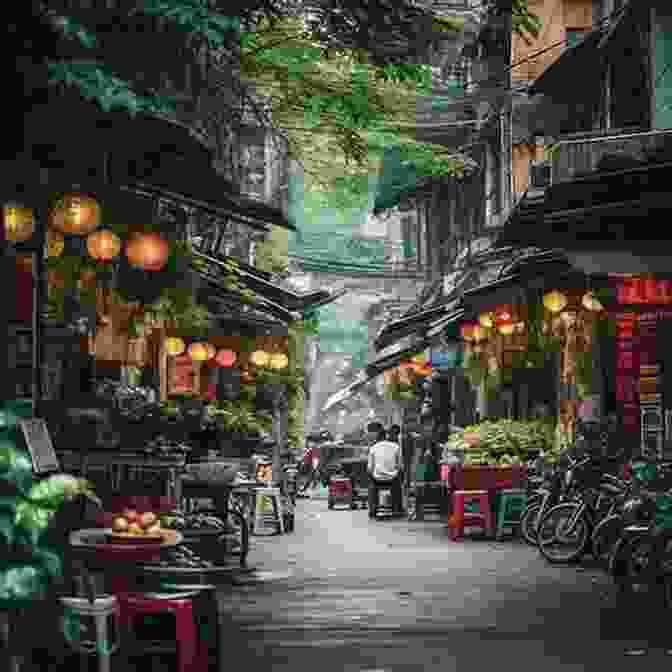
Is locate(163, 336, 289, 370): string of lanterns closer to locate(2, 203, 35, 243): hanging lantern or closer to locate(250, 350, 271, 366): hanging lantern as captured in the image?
locate(250, 350, 271, 366): hanging lantern

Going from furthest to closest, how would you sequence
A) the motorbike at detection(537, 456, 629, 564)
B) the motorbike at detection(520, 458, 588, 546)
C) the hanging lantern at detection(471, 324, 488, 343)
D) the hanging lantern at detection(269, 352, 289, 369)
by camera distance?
the hanging lantern at detection(269, 352, 289, 369)
the hanging lantern at detection(471, 324, 488, 343)
the motorbike at detection(520, 458, 588, 546)
the motorbike at detection(537, 456, 629, 564)

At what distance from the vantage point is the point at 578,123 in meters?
27.0

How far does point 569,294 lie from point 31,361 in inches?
488

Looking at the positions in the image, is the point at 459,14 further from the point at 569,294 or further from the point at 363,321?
the point at 363,321

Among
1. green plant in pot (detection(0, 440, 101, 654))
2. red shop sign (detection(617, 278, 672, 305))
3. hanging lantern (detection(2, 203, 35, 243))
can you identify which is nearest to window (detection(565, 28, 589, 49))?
red shop sign (detection(617, 278, 672, 305))

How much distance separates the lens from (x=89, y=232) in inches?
530

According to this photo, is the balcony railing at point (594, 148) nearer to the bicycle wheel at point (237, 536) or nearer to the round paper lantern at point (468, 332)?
the bicycle wheel at point (237, 536)

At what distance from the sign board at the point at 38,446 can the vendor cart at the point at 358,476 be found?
2857 centimetres

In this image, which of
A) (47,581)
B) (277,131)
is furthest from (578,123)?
(47,581)

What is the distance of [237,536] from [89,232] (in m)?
6.40

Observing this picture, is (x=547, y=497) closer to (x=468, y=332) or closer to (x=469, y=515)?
(x=469, y=515)

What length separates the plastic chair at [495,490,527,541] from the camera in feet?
76.4

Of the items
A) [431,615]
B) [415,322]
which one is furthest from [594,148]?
[415,322]

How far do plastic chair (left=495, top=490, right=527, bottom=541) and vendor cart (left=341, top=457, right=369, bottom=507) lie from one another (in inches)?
552
